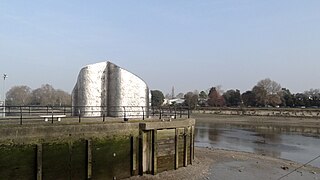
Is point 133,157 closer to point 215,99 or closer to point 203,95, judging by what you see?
point 215,99

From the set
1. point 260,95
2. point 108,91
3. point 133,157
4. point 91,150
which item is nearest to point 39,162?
point 91,150

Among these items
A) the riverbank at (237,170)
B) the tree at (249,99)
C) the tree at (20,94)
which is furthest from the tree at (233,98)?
the riverbank at (237,170)

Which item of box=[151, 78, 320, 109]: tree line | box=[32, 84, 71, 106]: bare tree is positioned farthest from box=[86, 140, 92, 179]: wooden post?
box=[151, 78, 320, 109]: tree line

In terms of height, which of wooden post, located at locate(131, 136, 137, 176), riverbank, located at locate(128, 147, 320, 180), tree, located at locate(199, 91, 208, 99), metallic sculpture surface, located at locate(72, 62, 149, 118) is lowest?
riverbank, located at locate(128, 147, 320, 180)

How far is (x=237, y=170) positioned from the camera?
2581cm

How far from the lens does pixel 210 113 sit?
121 meters

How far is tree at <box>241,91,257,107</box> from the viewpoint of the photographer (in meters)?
145

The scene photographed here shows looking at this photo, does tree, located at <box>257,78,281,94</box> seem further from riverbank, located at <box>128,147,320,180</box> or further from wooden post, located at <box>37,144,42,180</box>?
wooden post, located at <box>37,144,42,180</box>

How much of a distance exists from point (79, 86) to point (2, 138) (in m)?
11.3

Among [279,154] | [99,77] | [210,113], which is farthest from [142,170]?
[210,113]

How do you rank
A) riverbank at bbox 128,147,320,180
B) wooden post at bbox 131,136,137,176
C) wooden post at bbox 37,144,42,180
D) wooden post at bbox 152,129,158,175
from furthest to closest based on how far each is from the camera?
riverbank at bbox 128,147,320,180
wooden post at bbox 152,129,158,175
wooden post at bbox 131,136,137,176
wooden post at bbox 37,144,42,180

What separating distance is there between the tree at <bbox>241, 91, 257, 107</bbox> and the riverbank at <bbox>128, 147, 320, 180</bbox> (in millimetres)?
116199

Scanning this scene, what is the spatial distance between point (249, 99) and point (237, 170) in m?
126

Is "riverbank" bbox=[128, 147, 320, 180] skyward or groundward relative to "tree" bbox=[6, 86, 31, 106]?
groundward
